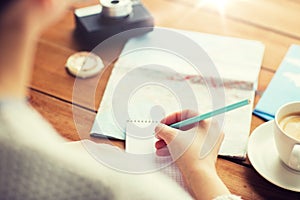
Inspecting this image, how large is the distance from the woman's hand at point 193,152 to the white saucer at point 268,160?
0.06 metres

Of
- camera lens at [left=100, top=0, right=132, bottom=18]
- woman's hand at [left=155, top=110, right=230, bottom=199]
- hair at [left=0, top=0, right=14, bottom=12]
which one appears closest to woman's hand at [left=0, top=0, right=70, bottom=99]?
hair at [left=0, top=0, right=14, bottom=12]

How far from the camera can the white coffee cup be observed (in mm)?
741

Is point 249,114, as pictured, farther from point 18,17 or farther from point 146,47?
point 18,17

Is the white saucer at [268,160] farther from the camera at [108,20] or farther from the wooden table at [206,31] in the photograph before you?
the camera at [108,20]

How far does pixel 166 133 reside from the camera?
794 mm

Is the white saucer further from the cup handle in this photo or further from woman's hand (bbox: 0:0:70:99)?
woman's hand (bbox: 0:0:70:99)

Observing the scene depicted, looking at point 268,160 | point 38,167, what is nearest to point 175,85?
point 268,160

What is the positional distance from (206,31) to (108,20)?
7.6 inches

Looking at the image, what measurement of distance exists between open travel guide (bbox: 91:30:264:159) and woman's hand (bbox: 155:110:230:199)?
31 mm

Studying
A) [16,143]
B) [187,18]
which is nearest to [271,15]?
[187,18]

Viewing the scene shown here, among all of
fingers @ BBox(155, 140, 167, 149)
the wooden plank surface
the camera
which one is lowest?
the wooden plank surface

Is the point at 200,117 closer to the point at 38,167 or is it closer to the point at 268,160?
the point at 268,160

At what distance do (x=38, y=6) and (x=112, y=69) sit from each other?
0.58 m

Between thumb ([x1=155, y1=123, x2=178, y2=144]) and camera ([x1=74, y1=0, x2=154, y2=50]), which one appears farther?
camera ([x1=74, y1=0, x2=154, y2=50])
